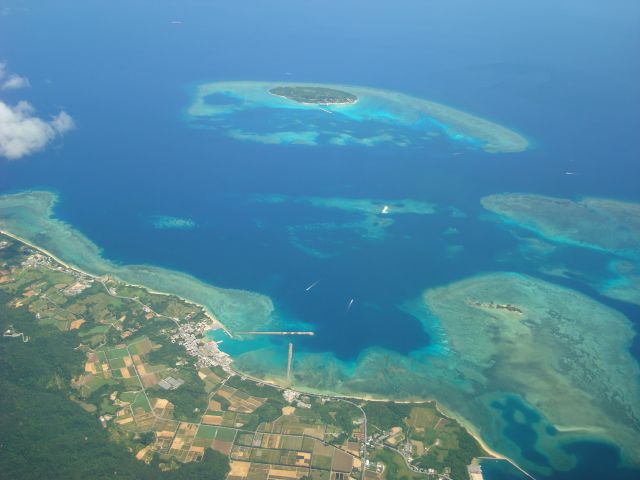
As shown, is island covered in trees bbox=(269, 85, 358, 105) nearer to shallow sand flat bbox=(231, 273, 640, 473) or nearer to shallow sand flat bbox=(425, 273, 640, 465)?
shallow sand flat bbox=(425, 273, 640, 465)

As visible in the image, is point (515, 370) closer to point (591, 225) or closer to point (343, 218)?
point (343, 218)

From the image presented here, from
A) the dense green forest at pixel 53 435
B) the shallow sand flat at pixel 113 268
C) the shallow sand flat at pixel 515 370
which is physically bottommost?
the shallow sand flat at pixel 113 268

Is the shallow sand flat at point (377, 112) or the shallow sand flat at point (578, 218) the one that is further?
the shallow sand flat at point (377, 112)

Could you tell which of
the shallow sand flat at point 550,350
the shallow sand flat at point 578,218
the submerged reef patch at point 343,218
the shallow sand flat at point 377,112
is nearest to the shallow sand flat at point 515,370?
the shallow sand flat at point 550,350

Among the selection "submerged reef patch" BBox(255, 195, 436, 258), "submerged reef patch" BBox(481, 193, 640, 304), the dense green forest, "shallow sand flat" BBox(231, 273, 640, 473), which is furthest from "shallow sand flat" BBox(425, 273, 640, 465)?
the dense green forest

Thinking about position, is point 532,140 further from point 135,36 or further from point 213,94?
point 135,36

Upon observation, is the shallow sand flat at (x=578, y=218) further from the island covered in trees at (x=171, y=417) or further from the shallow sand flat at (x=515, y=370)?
the island covered in trees at (x=171, y=417)
